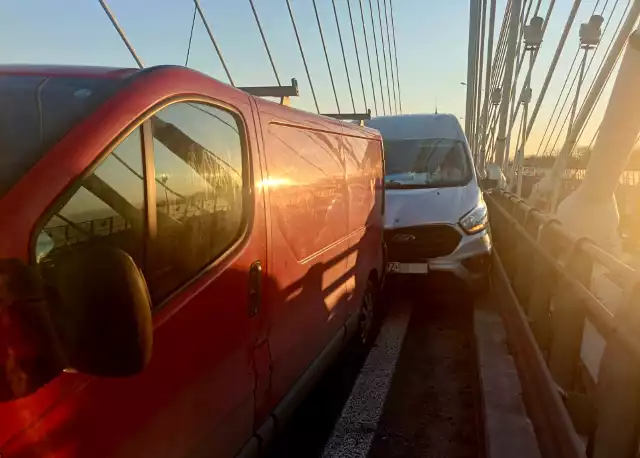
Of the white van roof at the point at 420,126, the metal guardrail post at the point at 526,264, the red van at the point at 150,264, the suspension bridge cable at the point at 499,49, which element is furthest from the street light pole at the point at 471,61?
Answer: the red van at the point at 150,264

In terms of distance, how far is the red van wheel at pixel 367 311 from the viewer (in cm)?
619

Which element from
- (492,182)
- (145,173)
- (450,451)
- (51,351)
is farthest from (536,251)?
(492,182)

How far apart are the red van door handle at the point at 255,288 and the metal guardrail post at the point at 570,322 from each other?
160 cm

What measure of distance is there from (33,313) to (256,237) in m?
1.66

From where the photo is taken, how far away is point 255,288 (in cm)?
312

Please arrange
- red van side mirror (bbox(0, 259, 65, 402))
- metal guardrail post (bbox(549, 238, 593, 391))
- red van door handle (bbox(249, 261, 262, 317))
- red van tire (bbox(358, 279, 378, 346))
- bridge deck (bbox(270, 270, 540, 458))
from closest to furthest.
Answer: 1. red van side mirror (bbox(0, 259, 65, 402))
2. red van door handle (bbox(249, 261, 262, 317))
3. metal guardrail post (bbox(549, 238, 593, 391))
4. bridge deck (bbox(270, 270, 540, 458))
5. red van tire (bbox(358, 279, 378, 346))

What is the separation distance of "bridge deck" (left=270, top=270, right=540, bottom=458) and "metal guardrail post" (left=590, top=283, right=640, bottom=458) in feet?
3.42

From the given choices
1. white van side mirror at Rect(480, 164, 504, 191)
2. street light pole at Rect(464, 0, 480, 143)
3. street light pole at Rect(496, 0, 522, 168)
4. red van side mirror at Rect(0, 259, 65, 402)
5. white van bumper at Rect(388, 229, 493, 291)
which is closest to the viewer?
red van side mirror at Rect(0, 259, 65, 402)

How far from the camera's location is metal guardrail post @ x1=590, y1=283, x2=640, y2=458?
8.18ft

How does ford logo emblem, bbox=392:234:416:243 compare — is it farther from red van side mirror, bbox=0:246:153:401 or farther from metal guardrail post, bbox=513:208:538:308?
red van side mirror, bbox=0:246:153:401

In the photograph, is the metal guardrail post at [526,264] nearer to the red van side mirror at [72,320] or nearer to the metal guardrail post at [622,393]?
the metal guardrail post at [622,393]

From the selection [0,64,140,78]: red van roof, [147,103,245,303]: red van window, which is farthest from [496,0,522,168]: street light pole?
[0,64,140,78]: red van roof

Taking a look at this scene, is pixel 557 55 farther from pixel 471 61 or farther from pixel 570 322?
pixel 471 61

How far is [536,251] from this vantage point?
5.27 meters
